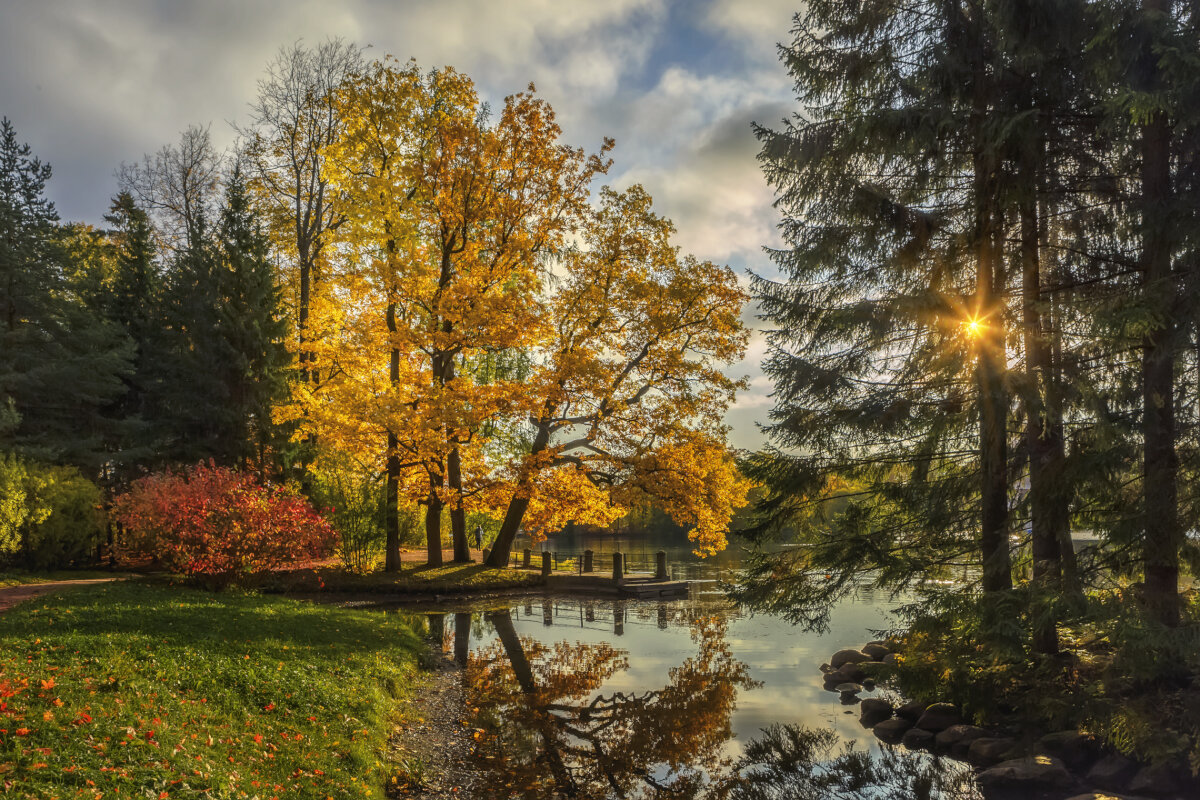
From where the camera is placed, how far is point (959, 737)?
30.9 ft

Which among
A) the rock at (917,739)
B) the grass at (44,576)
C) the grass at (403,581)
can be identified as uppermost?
the grass at (44,576)

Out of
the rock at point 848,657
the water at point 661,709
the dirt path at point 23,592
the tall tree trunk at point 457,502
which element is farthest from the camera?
the tall tree trunk at point 457,502

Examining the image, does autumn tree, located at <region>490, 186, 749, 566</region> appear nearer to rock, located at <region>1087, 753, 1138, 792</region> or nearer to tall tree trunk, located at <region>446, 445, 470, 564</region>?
tall tree trunk, located at <region>446, 445, 470, 564</region>

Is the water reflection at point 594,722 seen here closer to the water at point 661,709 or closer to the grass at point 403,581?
the water at point 661,709

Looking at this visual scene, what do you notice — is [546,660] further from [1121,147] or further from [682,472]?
[1121,147]

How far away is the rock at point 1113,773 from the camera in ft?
25.7

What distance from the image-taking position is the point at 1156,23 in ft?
25.0

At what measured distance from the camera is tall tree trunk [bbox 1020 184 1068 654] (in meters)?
8.48

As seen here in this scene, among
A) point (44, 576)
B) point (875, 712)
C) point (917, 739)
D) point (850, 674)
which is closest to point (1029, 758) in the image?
point (917, 739)

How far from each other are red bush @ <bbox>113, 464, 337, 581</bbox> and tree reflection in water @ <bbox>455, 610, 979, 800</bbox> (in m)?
5.85

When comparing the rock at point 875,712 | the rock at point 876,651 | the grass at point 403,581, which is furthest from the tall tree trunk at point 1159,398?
the grass at point 403,581

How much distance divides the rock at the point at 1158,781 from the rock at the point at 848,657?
6.53 metres

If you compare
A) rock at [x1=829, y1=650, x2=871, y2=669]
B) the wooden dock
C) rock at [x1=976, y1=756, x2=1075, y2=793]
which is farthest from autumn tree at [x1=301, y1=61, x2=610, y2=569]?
rock at [x1=976, y1=756, x2=1075, y2=793]

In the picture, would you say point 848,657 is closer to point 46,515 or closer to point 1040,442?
point 1040,442
